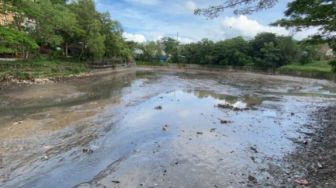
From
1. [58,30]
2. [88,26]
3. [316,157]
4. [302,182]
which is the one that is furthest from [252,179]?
[88,26]

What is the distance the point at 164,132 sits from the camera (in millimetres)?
11180

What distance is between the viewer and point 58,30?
34.2 m

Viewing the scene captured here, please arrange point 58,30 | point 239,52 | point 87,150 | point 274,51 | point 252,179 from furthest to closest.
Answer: point 239,52, point 274,51, point 58,30, point 87,150, point 252,179

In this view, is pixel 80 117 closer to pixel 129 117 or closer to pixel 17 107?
pixel 129 117

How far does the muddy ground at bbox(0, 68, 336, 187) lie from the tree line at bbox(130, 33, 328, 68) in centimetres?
4143

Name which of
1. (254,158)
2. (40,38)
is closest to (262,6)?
(254,158)

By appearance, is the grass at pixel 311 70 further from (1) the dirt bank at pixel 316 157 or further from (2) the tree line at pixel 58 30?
(1) the dirt bank at pixel 316 157

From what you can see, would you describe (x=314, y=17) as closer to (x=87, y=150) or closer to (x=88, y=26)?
(x=87, y=150)

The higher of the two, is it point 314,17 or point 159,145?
point 314,17

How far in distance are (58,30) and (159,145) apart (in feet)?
92.8

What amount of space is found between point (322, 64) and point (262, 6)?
5628cm

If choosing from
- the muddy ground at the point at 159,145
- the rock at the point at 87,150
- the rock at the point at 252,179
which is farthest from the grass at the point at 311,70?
the rock at the point at 87,150

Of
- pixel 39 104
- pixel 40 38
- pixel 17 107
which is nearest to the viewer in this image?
pixel 17 107

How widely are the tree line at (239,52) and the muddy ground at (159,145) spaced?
41.4 m
